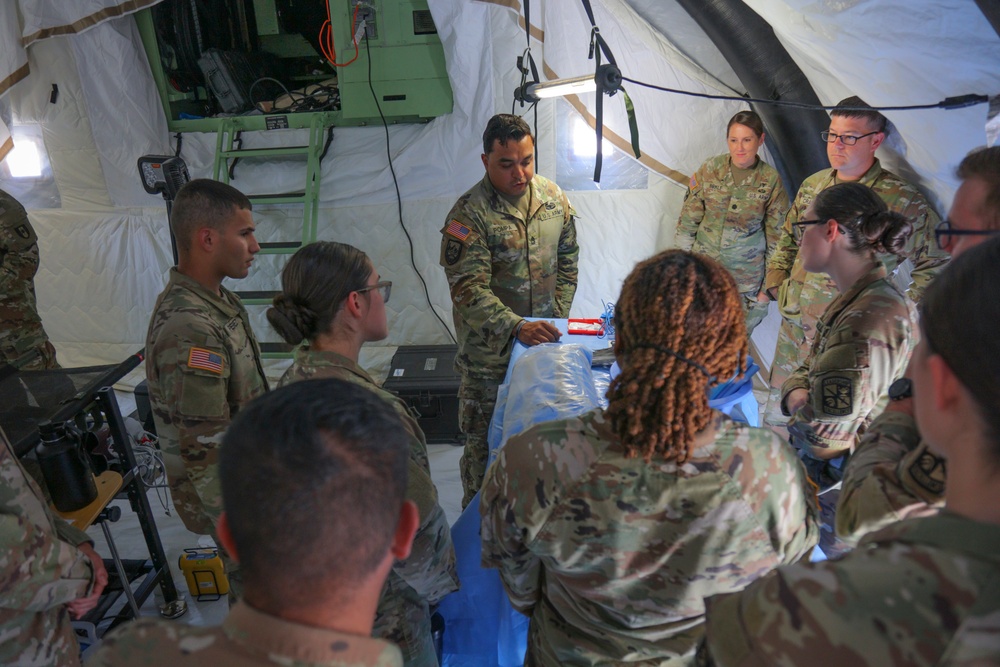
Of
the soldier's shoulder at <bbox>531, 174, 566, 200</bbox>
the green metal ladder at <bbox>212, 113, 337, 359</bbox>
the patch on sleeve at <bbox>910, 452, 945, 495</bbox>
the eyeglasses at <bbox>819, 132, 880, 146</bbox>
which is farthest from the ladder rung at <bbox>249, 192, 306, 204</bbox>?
the patch on sleeve at <bbox>910, 452, 945, 495</bbox>

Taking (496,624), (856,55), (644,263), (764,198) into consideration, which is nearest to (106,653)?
(644,263)

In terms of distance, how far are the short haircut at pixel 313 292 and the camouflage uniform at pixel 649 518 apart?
60cm

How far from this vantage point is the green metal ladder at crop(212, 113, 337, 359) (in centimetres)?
376

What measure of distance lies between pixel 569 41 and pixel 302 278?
275cm

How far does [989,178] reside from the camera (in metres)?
1.46

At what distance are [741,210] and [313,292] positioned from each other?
2.64 meters

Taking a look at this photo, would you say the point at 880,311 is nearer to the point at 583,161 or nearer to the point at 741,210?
the point at 741,210

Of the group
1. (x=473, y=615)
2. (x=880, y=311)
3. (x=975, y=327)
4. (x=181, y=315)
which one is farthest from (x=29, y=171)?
(x=975, y=327)

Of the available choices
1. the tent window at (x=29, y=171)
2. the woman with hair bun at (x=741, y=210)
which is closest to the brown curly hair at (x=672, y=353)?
the woman with hair bun at (x=741, y=210)

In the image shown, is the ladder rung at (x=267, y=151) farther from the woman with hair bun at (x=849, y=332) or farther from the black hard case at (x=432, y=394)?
the woman with hair bun at (x=849, y=332)

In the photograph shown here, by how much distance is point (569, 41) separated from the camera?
354cm

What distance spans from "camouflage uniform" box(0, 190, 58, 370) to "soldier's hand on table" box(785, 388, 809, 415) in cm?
333

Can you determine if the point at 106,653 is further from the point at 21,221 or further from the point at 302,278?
the point at 21,221

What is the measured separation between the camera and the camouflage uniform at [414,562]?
1286 millimetres
